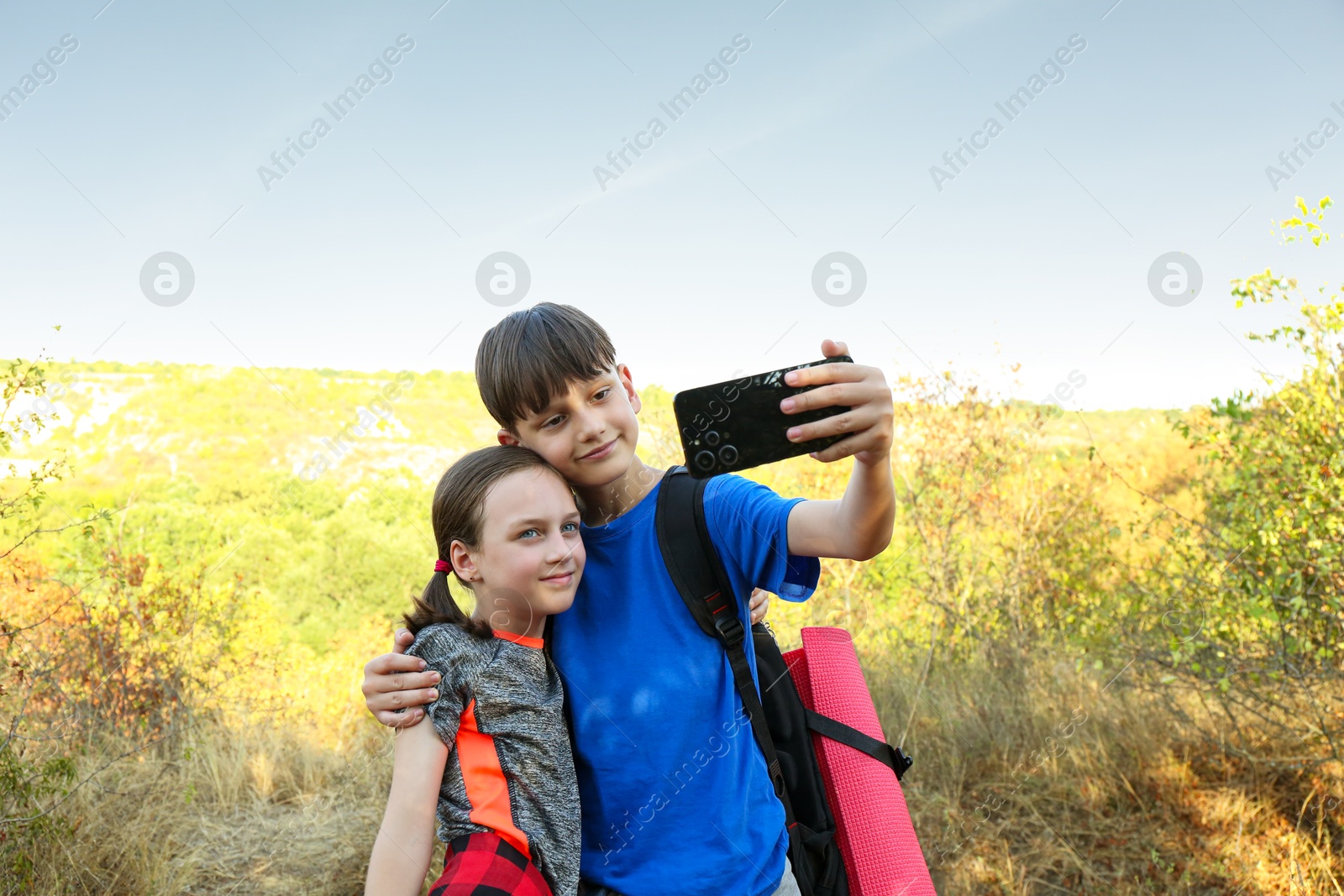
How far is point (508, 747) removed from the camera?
4.90 ft

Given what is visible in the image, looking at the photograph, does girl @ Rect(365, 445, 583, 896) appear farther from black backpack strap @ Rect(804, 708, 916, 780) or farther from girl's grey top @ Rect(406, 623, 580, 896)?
black backpack strap @ Rect(804, 708, 916, 780)

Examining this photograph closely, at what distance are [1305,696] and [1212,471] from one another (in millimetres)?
1574

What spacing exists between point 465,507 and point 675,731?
24.7 inches

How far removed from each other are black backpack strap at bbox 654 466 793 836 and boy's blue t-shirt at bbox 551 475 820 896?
23 millimetres

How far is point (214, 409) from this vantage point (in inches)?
846

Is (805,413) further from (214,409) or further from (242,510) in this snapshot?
(214,409)

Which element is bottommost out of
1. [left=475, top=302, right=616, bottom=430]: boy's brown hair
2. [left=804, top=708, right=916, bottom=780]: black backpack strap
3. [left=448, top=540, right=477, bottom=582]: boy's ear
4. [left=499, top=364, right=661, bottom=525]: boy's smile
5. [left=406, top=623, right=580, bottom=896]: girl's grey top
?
[left=804, top=708, right=916, bottom=780]: black backpack strap

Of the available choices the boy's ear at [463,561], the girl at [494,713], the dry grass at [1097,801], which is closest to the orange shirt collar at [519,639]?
the girl at [494,713]

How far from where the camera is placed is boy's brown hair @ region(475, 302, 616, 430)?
164 cm

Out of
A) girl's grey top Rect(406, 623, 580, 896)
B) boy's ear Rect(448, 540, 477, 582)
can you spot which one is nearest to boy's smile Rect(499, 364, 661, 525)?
boy's ear Rect(448, 540, 477, 582)

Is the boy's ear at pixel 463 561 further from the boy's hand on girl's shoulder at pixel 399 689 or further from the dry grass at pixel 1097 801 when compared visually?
the dry grass at pixel 1097 801

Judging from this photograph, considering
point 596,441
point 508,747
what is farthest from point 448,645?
point 596,441

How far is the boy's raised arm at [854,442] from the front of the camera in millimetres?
1241

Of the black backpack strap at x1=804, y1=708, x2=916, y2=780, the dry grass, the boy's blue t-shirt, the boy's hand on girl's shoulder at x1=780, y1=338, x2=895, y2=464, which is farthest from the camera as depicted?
the dry grass
